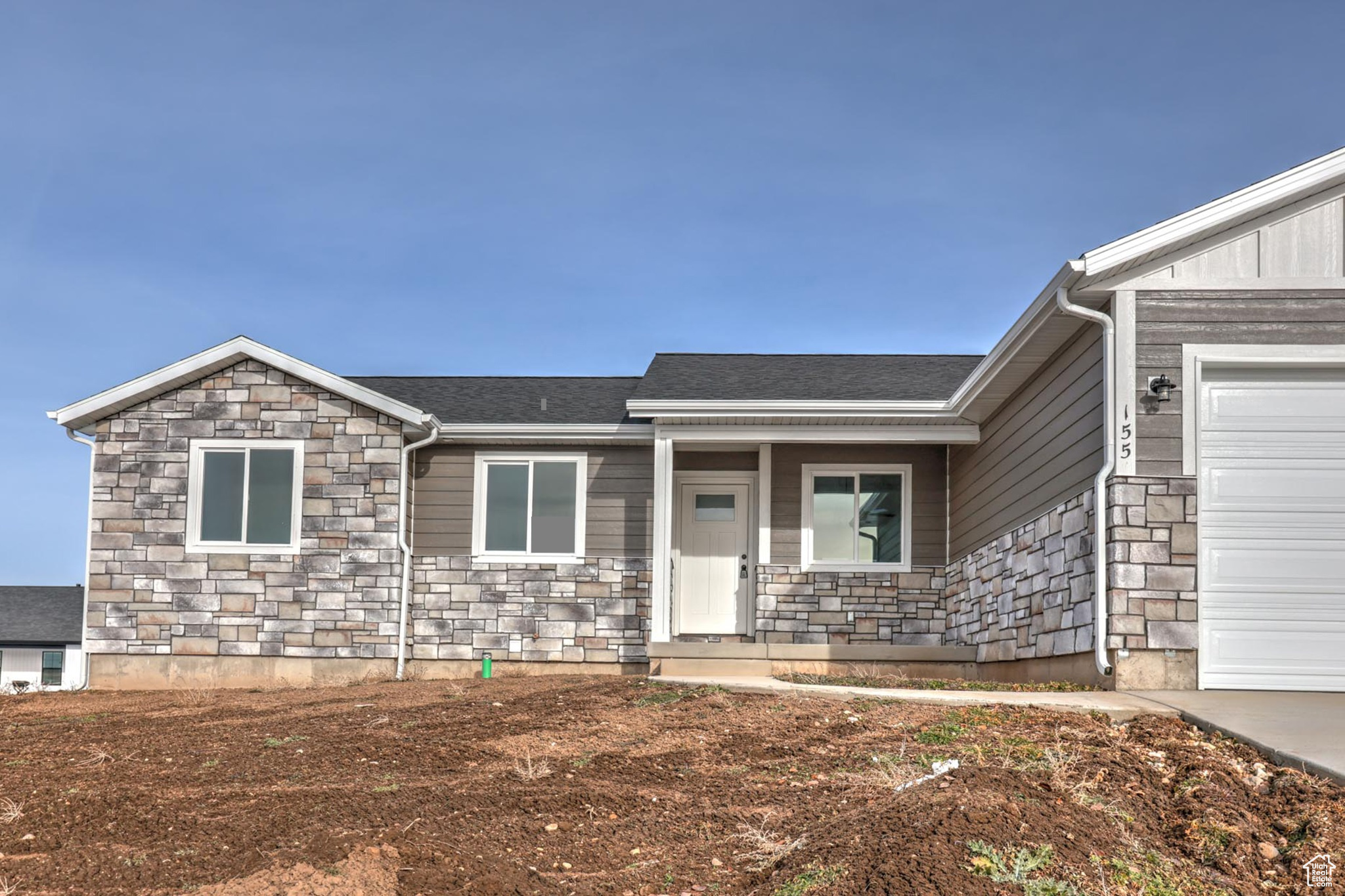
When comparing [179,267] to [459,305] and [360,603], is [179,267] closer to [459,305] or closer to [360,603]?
[459,305]

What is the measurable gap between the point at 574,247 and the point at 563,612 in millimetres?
4738

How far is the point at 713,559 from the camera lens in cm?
1367

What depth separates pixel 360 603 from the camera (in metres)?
12.3

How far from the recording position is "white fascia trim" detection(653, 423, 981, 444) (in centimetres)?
1224

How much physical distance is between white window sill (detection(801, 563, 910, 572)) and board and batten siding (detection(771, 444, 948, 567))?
0.14 meters

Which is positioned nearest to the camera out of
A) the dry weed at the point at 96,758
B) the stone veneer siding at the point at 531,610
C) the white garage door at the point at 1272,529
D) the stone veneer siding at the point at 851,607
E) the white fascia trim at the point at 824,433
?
the dry weed at the point at 96,758

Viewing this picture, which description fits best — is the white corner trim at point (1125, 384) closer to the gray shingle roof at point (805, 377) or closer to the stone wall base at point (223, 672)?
the gray shingle roof at point (805, 377)

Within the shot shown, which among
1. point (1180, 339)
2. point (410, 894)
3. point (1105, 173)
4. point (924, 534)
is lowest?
point (410, 894)

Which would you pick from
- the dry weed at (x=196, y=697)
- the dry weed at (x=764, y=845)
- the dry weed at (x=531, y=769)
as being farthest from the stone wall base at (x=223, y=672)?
the dry weed at (x=764, y=845)

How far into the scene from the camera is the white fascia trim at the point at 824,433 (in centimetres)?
1224

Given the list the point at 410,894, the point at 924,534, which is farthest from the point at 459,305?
the point at 410,894

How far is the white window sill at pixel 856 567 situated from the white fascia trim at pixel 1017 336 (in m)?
2.06

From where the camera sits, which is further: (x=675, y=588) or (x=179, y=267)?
(x=179, y=267)

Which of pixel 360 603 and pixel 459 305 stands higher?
pixel 459 305
